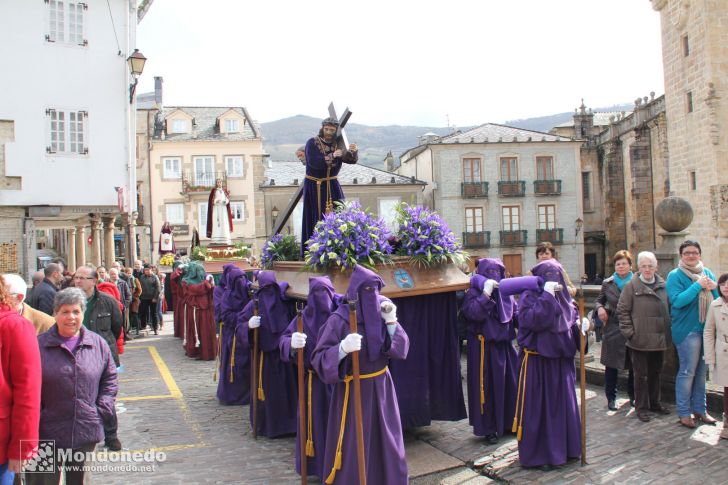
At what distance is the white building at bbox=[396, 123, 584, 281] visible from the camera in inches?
1537

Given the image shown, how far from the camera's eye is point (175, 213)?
37438mm

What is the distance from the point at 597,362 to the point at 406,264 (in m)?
4.55

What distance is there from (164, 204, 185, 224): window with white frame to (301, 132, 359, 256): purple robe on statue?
30.6 meters

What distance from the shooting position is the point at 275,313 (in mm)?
7676

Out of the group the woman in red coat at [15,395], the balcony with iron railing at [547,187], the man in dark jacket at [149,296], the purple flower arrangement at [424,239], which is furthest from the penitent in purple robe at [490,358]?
the balcony with iron railing at [547,187]

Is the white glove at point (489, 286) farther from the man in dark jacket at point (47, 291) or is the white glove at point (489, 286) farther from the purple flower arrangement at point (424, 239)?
the man in dark jacket at point (47, 291)

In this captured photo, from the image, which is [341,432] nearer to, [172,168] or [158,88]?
[172,168]

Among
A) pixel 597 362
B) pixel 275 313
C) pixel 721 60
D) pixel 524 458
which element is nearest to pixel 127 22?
pixel 275 313

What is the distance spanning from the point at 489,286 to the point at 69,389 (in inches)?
165

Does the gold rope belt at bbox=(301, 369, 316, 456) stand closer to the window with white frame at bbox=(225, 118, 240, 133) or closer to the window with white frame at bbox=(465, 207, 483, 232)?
the window with white frame at bbox=(225, 118, 240, 133)

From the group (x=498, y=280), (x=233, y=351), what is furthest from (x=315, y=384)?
(x=233, y=351)

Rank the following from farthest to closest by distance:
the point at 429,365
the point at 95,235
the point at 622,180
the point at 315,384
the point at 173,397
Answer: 1. the point at 622,180
2. the point at 95,235
3. the point at 173,397
4. the point at 429,365
5. the point at 315,384

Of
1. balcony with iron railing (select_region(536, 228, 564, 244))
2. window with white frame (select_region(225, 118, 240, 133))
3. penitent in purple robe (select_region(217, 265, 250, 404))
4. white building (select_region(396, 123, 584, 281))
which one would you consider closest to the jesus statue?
penitent in purple robe (select_region(217, 265, 250, 404))

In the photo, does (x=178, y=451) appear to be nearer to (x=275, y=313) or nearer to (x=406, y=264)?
(x=275, y=313)
